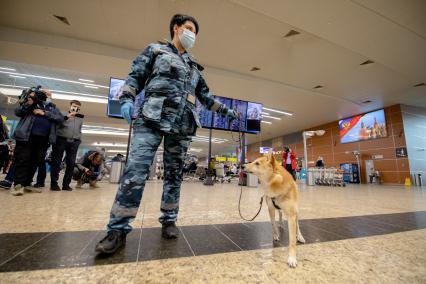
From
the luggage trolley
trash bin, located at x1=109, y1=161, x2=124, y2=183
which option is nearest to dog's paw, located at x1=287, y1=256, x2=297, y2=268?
trash bin, located at x1=109, y1=161, x2=124, y2=183

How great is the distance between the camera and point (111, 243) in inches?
40.6

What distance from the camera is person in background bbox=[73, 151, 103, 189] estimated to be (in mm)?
4461

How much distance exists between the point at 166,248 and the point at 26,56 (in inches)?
319

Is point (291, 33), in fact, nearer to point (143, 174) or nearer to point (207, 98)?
point (207, 98)

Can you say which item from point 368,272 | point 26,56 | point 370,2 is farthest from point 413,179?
point 26,56

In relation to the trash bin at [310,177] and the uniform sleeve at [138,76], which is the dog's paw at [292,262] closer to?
the uniform sleeve at [138,76]

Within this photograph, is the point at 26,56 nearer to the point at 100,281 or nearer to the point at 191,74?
the point at 191,74

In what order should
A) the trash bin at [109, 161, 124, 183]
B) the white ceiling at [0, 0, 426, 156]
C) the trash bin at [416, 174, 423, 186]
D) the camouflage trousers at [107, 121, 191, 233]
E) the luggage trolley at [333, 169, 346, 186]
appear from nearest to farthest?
the camouflage trousers at [107, 121, 191, 233] < the white ceiling at [0, 0, 426, 156] < the trash bin at [109, 161, 124, 183] < the luggage trolley at [333, 169, 346, 186] < the trash bin at [416, 174, 423, 186]

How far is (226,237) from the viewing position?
4.57ft

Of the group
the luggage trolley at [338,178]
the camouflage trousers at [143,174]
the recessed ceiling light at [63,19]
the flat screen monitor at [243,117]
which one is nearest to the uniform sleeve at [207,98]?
the camouflage trousers at [143,174]

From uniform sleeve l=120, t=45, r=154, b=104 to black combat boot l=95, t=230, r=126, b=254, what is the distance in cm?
85

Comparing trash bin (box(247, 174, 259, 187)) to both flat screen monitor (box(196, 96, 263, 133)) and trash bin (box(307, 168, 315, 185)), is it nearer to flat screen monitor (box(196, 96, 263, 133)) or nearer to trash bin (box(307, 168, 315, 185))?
flat screen monitor (box(196, 96, 263, 133))

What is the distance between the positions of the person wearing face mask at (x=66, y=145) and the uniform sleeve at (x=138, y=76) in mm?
3324

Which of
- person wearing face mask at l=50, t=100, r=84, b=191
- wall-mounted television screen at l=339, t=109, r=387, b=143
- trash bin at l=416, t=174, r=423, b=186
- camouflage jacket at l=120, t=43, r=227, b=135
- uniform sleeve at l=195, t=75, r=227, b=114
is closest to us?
camouflage jacket at l=120, t=43, r=227, b=135
